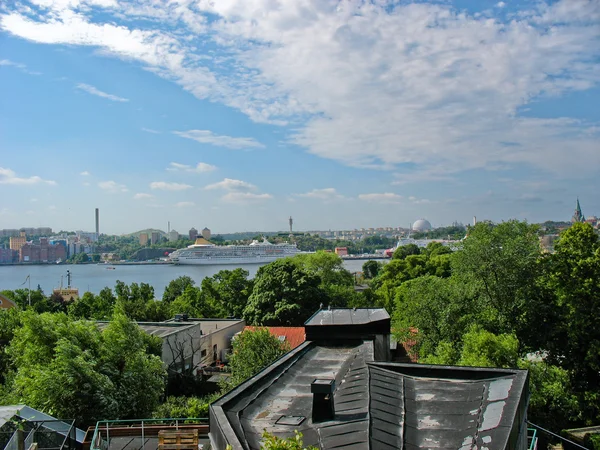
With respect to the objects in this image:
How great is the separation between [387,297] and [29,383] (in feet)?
92.5

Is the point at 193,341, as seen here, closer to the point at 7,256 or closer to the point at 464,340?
the point at 464,340

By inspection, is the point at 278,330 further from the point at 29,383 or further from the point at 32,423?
the point at 32,423

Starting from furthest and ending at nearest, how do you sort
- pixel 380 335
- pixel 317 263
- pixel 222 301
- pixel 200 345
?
pixel 317 263, pixel 222 301, pixel 200 345, pixel 380 335

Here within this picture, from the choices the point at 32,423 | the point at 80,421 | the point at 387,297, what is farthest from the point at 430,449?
the point at 387,297

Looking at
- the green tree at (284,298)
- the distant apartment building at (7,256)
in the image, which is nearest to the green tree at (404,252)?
the green tree at (284,298)

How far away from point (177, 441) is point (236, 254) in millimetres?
104300

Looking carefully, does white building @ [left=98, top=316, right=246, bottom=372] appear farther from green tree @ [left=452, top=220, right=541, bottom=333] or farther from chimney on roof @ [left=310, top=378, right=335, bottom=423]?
chimney on roof @ [left=310, top=378, right=335, bottom=423]

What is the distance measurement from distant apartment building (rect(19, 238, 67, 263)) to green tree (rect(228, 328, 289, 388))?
150703 mm

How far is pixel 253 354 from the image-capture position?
51.6ft

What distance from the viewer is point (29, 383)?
39.4ft

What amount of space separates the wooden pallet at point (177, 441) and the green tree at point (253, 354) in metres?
8.29

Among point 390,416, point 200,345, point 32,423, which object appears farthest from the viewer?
point 200,345

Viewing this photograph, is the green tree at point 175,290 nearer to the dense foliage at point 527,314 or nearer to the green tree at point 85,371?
the green tree at point 85,371

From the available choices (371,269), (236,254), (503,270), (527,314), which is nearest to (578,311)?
(527,314)
